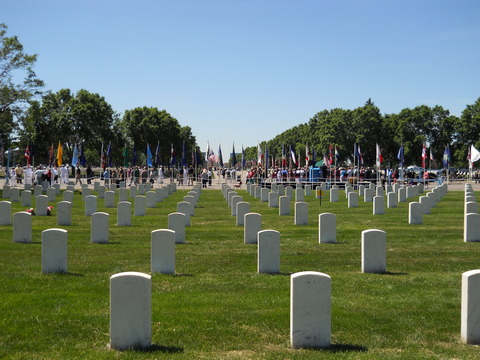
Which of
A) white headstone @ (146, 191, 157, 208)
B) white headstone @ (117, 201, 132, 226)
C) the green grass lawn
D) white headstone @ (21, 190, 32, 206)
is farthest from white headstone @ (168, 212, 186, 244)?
white headstone @ (21, 190, 32, 206)

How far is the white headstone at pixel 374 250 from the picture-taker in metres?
12.6

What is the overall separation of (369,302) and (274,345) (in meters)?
2.72

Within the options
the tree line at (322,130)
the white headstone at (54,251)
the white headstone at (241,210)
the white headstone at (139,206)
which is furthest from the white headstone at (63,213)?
the tree line at (322,130)

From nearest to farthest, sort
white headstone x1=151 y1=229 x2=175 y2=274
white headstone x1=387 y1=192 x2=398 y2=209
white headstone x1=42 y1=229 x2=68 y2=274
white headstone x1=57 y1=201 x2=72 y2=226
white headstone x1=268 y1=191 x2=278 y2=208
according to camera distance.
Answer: white headstone x1=42 y1=229 x2=68 y2=274 → white headstone x1=151 y1=229 x2=175 y2=274 → white headstone x1=57 y1=201 x2=72 y2=226 → white headstone x1=387 y1=192 x2=398 y2=209 → white headstone x1=268 y1=191 x2=278 y2=208

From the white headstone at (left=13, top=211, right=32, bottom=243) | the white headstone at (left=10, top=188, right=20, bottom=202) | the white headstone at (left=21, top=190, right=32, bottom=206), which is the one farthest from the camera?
the white headstone at (left=10, top=188, right=20, bottom=202)

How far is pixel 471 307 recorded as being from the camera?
26.2 ft

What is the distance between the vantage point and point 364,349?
790 cm

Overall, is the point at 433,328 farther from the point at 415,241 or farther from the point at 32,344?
the point at 415,241

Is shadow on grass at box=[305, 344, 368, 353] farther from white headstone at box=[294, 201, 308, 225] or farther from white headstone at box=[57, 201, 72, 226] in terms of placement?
white headstone at box=[57, 201, 72, 226]

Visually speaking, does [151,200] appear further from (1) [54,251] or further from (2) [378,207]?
(1) [54,251]

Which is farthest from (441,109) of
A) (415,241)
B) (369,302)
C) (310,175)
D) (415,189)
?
(369,302)

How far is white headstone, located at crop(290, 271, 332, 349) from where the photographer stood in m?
7.81

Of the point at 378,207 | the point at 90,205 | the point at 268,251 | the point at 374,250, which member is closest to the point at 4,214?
the point at 90,205

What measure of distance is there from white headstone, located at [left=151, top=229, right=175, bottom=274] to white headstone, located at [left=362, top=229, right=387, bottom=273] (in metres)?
3.81
